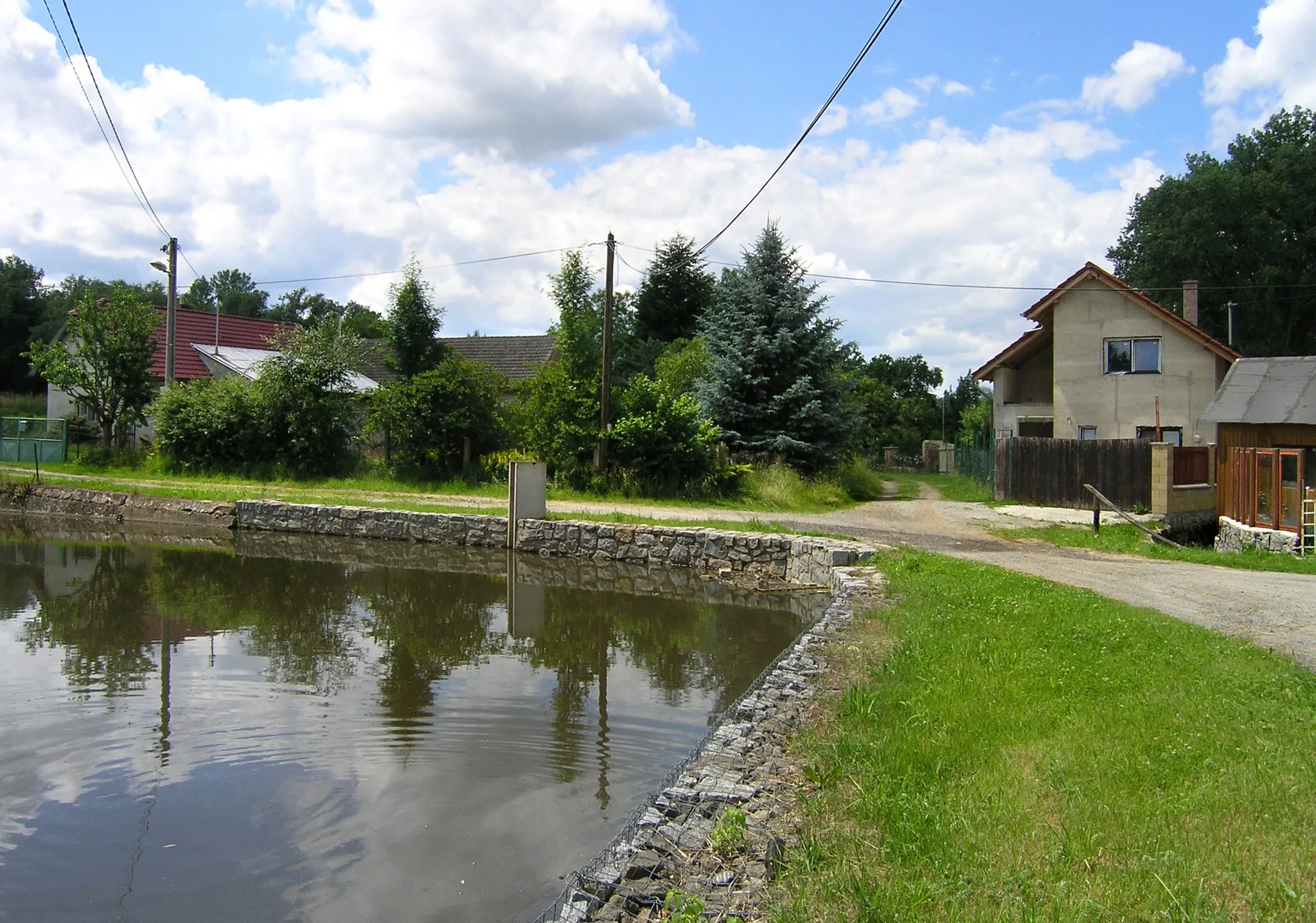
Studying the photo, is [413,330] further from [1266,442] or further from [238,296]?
[238,296]

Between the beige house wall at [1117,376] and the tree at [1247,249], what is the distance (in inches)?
837

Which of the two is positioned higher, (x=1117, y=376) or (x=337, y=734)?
(x=1117, y=376)

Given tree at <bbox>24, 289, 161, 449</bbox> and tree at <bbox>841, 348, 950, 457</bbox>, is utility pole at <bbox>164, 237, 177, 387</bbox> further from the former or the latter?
tree at <bbox>841, 348, 950, 457</bbox>

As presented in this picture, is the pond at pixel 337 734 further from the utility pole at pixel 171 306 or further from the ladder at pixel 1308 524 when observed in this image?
the utility pole at pixel 171 306

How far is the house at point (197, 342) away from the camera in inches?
1368

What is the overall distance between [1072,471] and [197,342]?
104 feet

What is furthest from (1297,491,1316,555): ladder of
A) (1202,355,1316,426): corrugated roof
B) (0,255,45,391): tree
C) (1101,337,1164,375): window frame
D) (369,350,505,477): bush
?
(0,255,45,391): tree

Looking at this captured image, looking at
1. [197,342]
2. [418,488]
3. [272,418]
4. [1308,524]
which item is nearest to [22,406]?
[197,342]

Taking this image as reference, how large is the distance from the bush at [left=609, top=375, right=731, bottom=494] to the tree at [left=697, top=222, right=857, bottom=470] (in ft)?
6.61

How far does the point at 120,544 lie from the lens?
19.5 meters

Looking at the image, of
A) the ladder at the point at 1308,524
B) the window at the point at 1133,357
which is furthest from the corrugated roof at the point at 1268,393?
the ladder at the point at 1308,524

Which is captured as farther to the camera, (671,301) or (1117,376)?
(671,301)

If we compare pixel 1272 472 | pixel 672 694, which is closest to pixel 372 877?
pixel 672 694

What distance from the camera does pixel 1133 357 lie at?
27.0 m
